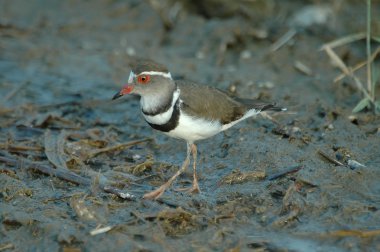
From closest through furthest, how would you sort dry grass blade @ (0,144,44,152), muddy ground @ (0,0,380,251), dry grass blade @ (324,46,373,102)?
muddy ground @ (0,0,380,251), dry grass blade @ (0,144,44,152), dry grass blade @ (324,46,373,102)

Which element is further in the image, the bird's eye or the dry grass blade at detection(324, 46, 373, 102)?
A: the dry grass blade at detection(324, 46, 373, 102)

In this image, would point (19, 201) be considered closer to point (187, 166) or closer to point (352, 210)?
point (187, 166)

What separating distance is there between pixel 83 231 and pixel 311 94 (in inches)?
175

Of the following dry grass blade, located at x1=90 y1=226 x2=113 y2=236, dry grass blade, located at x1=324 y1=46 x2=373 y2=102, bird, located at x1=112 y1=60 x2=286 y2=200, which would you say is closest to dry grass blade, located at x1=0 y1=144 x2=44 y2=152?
bird, located at x1=112 y1=60 x2=286 y2=200

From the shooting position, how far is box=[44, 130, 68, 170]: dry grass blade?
24.6ft

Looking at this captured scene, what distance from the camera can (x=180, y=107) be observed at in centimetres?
676

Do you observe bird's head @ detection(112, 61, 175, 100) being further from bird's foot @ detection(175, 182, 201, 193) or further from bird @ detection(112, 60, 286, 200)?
bird's foot @ detection(175, 182, 201, 193)

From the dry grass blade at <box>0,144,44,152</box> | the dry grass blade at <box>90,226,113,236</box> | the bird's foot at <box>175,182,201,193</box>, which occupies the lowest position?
the dry grass blade at <box>0,144,44,152</box>

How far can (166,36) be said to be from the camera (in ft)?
37.6

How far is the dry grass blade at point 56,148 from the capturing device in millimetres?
7489

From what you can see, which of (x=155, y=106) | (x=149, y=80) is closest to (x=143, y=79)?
(x=149, y=80)

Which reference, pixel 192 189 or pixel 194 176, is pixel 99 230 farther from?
pixel 194 176

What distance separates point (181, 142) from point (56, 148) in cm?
144

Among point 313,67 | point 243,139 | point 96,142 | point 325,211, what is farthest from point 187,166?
point 313,67
